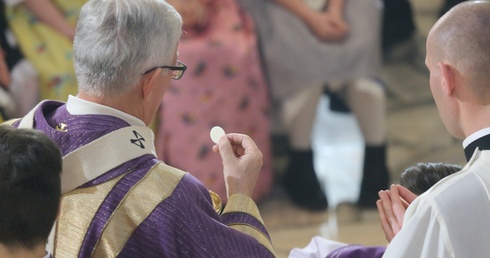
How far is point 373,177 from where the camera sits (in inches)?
272

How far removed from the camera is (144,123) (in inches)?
102

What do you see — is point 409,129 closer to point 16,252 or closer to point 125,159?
point 125,159

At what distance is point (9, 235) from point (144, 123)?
0.60 metres

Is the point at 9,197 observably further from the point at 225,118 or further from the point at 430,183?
the point at 225,118

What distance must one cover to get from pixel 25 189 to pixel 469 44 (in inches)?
45.5

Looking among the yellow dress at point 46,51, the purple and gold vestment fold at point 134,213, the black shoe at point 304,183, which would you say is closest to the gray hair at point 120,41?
the purple and gold vestment fold at point 134,213

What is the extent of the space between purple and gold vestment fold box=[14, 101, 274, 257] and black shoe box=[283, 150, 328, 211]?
14.2ft

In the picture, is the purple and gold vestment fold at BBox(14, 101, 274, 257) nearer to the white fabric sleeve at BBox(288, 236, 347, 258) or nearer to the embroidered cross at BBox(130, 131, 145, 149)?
the embroidered cross at BBox(130, 131, 145, 149)

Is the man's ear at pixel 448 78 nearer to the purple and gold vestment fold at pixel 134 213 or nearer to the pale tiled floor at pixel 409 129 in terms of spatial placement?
the purple and gold vestment fold at pixel 134 213

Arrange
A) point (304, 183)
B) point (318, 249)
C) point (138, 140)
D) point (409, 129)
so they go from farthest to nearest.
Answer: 1. point (409, 129)
2. point (304, 183)
3. point (318, 249)
4. point (138, 140)

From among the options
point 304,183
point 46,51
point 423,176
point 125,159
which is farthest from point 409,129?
point 125,159

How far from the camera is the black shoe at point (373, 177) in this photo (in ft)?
22.6

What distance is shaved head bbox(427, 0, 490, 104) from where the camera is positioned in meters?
2.42

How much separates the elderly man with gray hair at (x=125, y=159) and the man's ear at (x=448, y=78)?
648 millimetres
